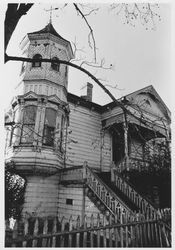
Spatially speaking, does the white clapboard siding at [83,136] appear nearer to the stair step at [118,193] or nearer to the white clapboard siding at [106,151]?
the white clapboard siding at [106,151]

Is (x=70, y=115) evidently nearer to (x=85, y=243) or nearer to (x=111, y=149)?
(x=111, y=149)

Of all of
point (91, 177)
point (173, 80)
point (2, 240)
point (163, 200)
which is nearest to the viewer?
point (2, 240)

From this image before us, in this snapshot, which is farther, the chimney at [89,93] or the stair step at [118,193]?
the chimney at [89,93]

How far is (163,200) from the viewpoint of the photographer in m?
7.51

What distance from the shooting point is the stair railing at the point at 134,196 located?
583 centimetres

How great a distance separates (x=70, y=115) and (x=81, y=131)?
0.84 m

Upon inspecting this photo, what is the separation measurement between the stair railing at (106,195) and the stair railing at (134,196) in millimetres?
664

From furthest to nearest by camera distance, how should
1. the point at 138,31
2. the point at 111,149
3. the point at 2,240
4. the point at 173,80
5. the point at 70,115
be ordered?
the point at 111,149
the point at 70,115
the point at 138,31
the point at 173,80
the point at 2,240

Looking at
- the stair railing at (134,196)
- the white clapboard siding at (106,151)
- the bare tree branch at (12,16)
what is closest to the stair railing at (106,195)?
the stair railing at (134,196)

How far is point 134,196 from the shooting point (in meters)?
6.30

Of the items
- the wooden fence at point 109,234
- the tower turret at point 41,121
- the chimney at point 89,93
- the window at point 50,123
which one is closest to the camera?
the wooden fence at point 109,234

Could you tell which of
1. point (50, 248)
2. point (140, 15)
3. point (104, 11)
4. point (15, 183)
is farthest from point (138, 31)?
point (15, 183)

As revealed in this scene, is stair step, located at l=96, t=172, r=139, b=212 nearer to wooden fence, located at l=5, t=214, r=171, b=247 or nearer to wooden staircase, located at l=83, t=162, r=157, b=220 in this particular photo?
wooden staircase, located at l=83, t=162, r=157, b=220

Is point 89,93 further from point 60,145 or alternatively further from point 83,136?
point 60,145
